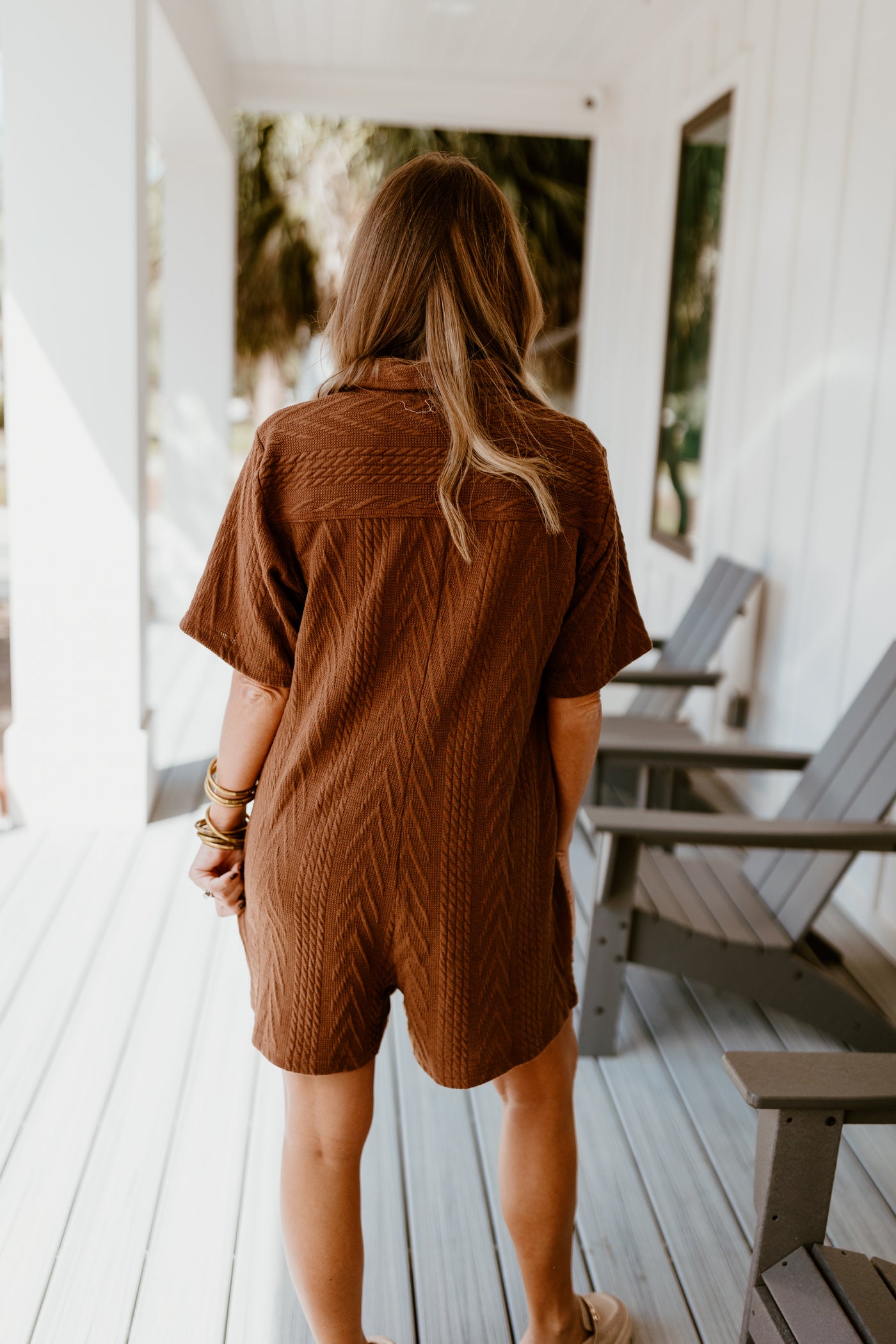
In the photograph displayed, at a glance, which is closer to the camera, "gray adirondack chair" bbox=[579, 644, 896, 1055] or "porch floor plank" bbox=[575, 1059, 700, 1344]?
"porch floor plank" bbox=[575, 1059, 700, 1344]

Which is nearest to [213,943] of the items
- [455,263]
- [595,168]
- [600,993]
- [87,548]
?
[600,993]

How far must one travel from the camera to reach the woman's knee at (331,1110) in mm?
1383

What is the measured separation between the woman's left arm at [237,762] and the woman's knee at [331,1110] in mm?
242

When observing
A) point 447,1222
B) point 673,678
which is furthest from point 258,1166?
point 673,678

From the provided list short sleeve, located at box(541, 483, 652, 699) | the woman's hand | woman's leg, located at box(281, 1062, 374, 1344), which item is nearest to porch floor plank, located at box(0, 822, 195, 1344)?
woman's leg, located at box(281, 1062, 374, 1344)

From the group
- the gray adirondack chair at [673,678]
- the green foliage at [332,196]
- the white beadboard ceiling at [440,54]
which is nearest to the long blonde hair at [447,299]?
the gray adirondack chair at [673,678]

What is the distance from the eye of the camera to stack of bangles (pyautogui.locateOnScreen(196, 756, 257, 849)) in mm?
1467

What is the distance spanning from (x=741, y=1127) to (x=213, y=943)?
1.45 meters

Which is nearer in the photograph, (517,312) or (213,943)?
(517,312)

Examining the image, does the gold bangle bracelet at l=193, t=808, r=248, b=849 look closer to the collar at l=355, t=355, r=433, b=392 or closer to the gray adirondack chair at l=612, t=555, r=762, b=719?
the collar at l=355, t=355, r=433, b=392

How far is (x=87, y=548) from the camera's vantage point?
3705mm

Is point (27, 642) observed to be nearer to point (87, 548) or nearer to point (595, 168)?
point (87, 548)

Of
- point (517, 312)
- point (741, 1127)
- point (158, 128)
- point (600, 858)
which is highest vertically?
point (158, 128)

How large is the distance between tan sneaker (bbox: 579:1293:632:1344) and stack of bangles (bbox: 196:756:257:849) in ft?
2.95
